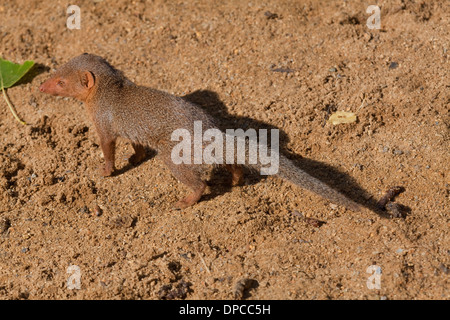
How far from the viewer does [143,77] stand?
5516 millimetres

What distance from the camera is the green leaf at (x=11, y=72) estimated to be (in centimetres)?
550

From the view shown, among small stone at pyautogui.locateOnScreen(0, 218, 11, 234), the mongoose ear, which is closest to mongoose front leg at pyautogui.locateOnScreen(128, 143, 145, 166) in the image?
the mongoose ear

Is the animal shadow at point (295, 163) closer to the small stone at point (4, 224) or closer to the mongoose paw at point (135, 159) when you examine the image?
the mongoose paw at point (135, 159)

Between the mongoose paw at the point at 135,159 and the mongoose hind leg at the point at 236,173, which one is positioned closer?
the mongoose hind leg at the point at 236,173

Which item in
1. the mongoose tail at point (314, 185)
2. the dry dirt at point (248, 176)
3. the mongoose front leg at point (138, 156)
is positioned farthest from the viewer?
the mongoose front leg at point (138, 156)

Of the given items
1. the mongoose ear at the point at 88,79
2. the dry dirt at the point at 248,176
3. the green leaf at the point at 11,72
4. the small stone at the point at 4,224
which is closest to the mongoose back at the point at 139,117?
the mongoose ear at the point at 88,79

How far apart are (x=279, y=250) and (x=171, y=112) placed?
58.8 inches

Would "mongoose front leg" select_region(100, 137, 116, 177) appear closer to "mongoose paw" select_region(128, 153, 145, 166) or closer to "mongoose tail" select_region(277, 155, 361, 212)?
"mongoose paw" select_region(128, 153, 145, 166)

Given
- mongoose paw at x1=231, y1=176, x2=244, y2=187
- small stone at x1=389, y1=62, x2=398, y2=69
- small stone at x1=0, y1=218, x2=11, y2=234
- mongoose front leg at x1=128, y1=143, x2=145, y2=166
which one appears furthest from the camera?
small stone at x1=389, y1=62, x2=398, y2=69

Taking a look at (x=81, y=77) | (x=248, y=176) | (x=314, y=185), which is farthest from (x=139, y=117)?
(x=314, y=185)

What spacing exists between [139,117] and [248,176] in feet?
3.68

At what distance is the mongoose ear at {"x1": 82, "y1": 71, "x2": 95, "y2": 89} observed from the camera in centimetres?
470

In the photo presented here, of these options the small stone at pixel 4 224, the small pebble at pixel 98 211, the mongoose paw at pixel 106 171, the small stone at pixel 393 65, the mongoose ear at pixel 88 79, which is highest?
the mongoose ear at pixel 88 79
